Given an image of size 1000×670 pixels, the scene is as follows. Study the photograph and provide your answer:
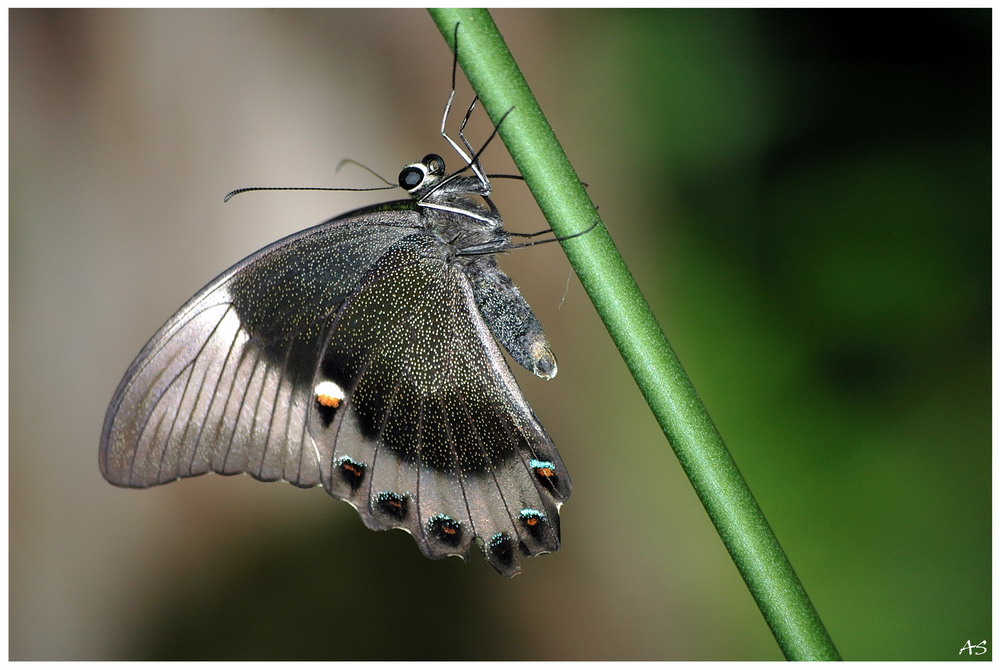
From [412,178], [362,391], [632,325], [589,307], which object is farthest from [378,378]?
[589,307]

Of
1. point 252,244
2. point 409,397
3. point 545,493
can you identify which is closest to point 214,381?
point 409,397

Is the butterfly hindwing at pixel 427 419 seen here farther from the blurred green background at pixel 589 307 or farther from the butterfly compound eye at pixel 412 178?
the blurred green background at pixel 589 307

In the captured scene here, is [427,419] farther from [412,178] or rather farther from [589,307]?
[589,307]

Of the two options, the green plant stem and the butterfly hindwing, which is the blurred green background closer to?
the butterfly hindwing

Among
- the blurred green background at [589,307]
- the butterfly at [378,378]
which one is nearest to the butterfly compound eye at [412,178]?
Answer: the butterfly at [378,378]

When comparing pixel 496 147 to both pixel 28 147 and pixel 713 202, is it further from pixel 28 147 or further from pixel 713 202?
pixel 28 147

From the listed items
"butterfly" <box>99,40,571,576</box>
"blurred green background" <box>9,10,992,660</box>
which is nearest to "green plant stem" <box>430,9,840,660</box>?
"butterfly" <box>99,40,571,576</box>
